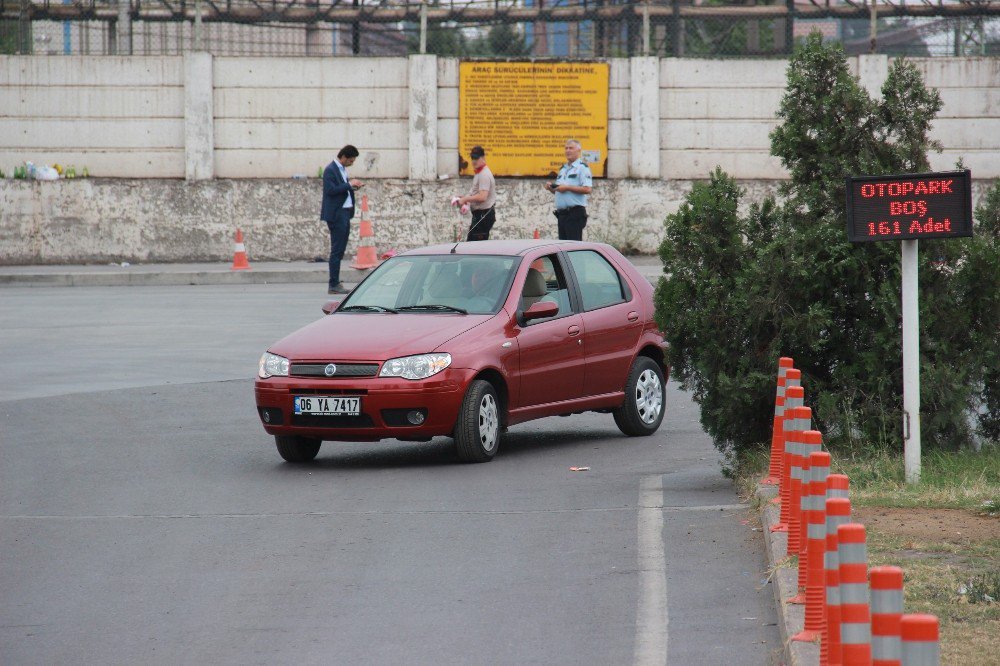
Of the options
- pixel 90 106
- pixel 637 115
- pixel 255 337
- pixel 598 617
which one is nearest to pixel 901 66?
pixel 598 617

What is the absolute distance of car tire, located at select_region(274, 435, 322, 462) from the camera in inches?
424

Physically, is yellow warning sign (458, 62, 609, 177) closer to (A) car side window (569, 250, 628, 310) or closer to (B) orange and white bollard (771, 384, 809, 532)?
(A) car side window (569, 250, 628, 310)

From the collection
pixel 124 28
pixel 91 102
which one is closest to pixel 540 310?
pixel 91 102

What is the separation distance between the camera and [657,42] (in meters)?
27.5

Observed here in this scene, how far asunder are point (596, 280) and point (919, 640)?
8.78 meters

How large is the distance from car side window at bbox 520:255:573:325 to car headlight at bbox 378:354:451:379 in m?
1.13

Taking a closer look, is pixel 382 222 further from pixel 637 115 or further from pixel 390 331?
pixel 390 331

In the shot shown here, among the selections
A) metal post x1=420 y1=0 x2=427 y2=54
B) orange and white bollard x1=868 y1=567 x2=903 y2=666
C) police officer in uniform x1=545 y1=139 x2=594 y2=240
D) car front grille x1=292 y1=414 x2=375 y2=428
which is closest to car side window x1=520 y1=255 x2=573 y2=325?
car front grille x1=292 y1=414 x2=375 y2=428

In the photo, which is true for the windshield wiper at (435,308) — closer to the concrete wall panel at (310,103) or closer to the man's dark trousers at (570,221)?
the man's dark trousers at (570,221)

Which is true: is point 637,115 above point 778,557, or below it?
above

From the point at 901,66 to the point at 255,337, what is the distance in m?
9.18

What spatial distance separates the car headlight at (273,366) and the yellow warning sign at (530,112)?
54.2ft

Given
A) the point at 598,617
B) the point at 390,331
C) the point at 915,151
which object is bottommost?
the point at 598,617

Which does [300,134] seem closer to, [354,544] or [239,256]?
[239,256]
